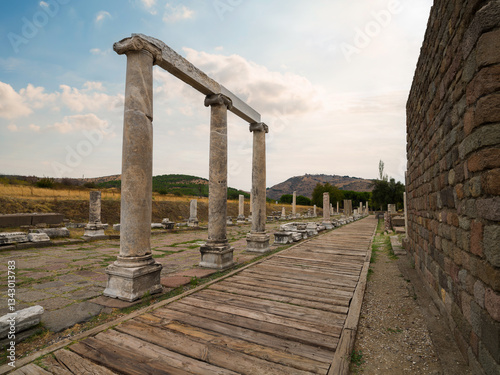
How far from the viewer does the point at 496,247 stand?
1.92 m

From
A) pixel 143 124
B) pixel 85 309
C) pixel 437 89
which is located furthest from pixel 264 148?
pixel 85 309

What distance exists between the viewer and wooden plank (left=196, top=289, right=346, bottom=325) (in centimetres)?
346

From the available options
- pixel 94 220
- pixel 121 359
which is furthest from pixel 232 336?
pixel 94 220

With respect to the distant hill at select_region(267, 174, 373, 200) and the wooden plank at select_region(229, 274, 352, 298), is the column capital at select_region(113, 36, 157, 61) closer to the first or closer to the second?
the wooden plank at select_region(229, 274, 352, 298)

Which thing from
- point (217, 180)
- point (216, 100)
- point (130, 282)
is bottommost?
point (130, 282)

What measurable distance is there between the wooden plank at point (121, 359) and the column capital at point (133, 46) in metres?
4.30

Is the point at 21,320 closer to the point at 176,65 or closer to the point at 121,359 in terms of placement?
A: the point at 121,359

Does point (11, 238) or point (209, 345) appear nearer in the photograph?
point (209, 345)

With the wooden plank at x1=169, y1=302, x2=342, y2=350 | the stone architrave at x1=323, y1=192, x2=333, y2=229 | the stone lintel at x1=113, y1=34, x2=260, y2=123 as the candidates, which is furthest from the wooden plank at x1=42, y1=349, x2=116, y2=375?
the stone architrave at x1=323, y1=192, x2=333, y2=229

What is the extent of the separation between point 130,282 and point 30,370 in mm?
1683

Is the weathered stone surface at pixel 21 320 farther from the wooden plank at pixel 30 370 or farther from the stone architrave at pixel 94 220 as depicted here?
the stone architrave at pixel 94 220

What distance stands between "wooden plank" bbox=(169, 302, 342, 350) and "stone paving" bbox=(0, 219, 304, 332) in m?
1.23

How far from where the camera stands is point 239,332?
3.06 m

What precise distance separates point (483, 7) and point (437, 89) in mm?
1905
